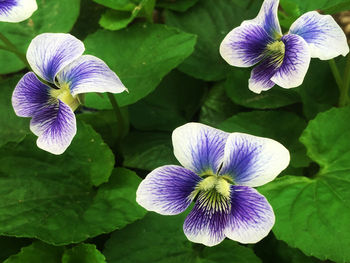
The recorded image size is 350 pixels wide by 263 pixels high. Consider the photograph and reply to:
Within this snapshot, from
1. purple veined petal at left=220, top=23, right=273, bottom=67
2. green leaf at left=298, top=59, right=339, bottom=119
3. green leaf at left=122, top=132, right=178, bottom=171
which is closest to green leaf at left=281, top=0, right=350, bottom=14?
green leaf at left=298, top=59, right=339, bottom=119

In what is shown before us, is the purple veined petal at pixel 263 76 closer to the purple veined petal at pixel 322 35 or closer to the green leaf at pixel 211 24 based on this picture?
the purple veined petal at pixel 322 35

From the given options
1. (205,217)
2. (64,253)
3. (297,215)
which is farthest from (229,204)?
(64,253)

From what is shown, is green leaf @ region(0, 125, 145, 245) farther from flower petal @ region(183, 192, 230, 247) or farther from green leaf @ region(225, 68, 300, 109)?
green leaf @ region(225, 68, 300, 109)

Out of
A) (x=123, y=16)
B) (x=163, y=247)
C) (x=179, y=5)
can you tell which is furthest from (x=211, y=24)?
(x=163, y=247)

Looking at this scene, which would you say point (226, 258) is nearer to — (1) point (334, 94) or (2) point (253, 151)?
(2) point (253, 151)

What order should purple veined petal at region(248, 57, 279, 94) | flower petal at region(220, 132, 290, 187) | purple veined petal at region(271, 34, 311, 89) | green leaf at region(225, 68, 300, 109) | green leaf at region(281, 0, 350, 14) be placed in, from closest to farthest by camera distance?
flower petal at region(220, 132, 290, 187)
purple veined petal at region(271, 34, 311, 89)
purple veined petal at region(248, 57, 279, 94)
green leaf at region(281, 0, 350, 14)
green leaf at region(225, 68, 300, 109)

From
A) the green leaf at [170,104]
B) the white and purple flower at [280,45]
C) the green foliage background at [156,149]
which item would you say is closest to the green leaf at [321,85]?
the green foliage background at [156,149]
